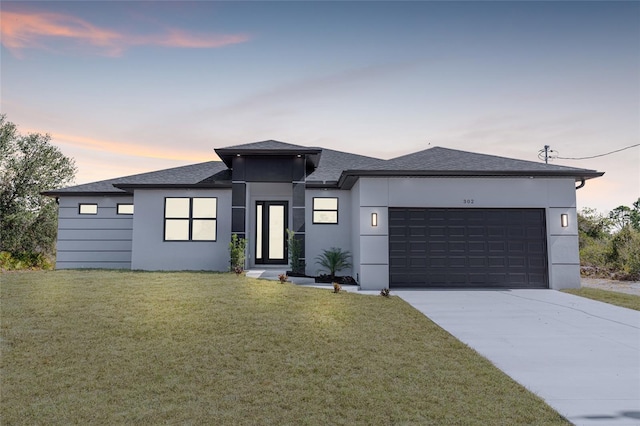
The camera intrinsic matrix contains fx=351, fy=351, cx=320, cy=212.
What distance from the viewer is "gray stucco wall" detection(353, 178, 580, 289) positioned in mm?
11055

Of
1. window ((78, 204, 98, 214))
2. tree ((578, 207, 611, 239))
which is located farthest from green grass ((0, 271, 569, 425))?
tree ((578, 207, 611, 239))

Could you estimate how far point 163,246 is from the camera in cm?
1370

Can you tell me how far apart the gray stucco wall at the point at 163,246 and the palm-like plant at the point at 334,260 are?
→ 3.73 m

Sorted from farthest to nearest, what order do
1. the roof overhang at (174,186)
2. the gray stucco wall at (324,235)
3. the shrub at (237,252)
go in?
the roof overhang at (174,186), the gray stucco wall at (324,235), the shrub at (237,252)

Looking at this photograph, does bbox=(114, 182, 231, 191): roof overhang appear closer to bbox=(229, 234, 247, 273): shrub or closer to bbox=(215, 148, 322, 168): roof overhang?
bbox=(215, 148, 322, 168): roof overhang

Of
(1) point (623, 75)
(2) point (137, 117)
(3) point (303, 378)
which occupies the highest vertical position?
(1) point (623, 75)

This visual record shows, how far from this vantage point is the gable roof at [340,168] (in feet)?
36.2

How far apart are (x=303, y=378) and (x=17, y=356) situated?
3965 mm

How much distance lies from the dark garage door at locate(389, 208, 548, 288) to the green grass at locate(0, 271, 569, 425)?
148 inches

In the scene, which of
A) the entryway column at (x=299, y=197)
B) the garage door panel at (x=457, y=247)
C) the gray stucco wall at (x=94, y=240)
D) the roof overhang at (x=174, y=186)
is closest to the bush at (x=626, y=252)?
the garage door panel at (x=457, y=247)

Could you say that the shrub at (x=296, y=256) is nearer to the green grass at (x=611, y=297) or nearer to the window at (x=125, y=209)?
the window at (x=125, y=209)

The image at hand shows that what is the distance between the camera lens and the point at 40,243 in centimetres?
2116

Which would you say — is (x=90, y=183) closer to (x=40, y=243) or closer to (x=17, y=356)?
(x=40, y=243)

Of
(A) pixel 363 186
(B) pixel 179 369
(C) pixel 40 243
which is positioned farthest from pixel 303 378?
(C) pixel 40 243
